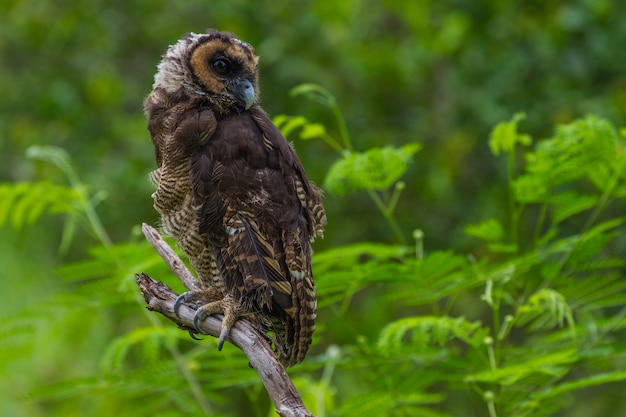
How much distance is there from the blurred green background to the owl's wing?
8.05 ft

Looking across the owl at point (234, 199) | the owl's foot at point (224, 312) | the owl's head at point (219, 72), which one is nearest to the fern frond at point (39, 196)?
the owl at point (234, 199)

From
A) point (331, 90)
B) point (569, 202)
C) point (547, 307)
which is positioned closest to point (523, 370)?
point (547, 307)

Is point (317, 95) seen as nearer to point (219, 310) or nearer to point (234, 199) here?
point (234, 199)

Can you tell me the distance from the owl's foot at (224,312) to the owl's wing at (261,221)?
0.10 ft

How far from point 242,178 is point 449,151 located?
9.76ft

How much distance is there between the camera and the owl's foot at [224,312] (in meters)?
2.52

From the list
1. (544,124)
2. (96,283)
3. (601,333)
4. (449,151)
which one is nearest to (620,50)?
(544,124)

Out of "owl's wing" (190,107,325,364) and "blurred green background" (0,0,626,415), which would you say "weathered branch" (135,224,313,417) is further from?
"blurred green background" (0,0,626,415)

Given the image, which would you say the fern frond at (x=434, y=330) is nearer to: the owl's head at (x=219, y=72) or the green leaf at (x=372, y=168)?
the green leaf at (x=372, y=168)

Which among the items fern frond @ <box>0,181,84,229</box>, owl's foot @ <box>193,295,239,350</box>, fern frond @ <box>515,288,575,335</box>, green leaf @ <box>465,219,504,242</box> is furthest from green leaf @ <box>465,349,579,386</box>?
fern frond @ <box>0,181,84,229</box>

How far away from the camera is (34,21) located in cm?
581

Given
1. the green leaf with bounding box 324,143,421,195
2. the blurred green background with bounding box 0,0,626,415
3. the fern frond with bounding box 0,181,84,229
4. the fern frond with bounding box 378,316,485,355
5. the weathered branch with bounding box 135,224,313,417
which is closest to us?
the weathered branch with bounding box 135,224,313,417

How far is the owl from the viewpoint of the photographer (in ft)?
8.52

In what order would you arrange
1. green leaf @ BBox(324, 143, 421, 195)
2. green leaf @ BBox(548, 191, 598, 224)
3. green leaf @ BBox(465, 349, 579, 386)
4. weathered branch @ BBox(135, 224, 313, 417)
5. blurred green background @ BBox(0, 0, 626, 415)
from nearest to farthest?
weathered branch @ BBox(135, 224, 313, 417)
green leaf @ BBox(465, 349, 579, 386)
green leaf @ BBox(324, 143, 421, 195)
green leaf @ BBox(548, 191, 598, 224)
blurred green background @ BBox(0, 0, 626, 415)
